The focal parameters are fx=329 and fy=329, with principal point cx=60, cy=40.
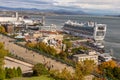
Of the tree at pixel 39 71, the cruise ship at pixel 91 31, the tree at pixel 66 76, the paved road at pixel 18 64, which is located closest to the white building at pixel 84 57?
the paved road at pixel 18 64

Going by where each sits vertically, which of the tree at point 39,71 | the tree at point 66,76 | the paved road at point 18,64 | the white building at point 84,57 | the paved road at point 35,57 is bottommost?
the white building at point 84,57

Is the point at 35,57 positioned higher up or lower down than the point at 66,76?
lower down

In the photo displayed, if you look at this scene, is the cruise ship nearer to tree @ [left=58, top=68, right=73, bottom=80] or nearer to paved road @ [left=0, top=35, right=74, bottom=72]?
paved road @ [left=0, top=35, right=74, bottom=72]

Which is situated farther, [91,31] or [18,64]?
[91,31]

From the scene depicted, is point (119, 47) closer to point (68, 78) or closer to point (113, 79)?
point (113, 79)

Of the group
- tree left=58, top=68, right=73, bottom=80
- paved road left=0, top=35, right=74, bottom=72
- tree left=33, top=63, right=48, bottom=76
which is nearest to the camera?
tree left=58, top=68, right=73, bottom=80

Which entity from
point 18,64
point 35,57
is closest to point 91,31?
point 35,57

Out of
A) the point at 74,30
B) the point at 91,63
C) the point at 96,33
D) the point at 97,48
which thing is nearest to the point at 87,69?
the point at 91,63

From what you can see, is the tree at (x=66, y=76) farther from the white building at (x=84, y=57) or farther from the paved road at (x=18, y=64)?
the white building at (x=84, y=57)

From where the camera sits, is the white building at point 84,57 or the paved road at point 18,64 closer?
the paved road at point 18,64

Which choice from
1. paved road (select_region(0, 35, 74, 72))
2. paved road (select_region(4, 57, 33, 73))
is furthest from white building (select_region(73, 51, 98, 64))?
paved road (select_region(4, 57, 33, 73))

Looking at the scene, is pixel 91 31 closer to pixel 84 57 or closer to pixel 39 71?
pixel 84 57
